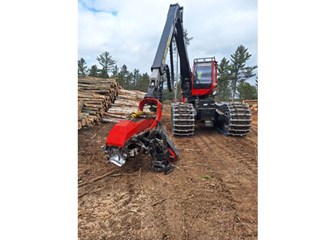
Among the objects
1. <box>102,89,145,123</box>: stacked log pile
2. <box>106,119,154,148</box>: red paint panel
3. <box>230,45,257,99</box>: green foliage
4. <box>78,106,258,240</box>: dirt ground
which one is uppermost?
<box>230,45,257,99</box>: green foliage

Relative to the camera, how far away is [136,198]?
1754mm

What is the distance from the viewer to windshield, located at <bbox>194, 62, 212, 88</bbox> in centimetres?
457

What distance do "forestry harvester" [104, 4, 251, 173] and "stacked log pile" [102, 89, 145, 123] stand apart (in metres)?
1.64

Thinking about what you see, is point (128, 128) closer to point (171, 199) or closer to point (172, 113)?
point (171, 199)

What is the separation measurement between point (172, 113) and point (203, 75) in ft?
3.82

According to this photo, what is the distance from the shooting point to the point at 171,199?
1.72 meters

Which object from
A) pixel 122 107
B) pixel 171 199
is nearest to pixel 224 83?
pixel 122 107

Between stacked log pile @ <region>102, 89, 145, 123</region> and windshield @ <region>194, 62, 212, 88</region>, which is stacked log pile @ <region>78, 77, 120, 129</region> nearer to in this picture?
stacked log pile @ <region>102, 89, 145, 123</region>

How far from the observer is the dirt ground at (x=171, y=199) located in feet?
4.49

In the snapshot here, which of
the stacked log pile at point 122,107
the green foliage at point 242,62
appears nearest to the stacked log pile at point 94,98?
the stacked log pile at point 122,107

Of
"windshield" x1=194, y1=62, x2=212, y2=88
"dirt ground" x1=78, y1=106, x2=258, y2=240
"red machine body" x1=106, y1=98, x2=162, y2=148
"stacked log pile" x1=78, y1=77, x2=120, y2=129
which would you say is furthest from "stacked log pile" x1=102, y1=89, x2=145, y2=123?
"red machine body" x1=106, y1=98, x2=162, y2=148
